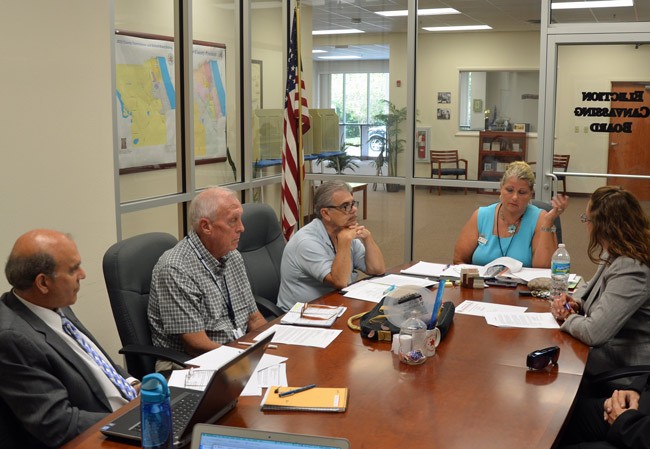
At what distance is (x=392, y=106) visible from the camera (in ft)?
20.7

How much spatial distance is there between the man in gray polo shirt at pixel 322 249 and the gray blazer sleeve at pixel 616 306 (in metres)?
1.12

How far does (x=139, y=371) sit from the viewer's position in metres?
3.04

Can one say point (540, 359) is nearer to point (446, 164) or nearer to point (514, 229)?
point (514, 229)

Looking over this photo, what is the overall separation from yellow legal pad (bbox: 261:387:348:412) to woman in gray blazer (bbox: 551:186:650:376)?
1155mm

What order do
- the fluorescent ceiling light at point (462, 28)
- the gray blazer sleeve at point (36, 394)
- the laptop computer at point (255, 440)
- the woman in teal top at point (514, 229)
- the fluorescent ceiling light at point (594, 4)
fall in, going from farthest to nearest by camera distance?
the fluorescent ceiling light at point (462, 28) → the fluorescent ceiling light at point (594, 4) → the woman in teal top at point (514, 229) → the gray blazer sleeve at point (36, 394) → the laptop computer at point (255, 440)

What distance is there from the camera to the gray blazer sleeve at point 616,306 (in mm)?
2857

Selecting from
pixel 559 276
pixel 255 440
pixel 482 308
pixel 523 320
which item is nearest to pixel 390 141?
pixel 559 276

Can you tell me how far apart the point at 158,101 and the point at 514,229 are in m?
2.43

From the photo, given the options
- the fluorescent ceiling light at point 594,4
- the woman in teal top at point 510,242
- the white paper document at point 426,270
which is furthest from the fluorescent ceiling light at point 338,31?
the white paper document at point 426,270

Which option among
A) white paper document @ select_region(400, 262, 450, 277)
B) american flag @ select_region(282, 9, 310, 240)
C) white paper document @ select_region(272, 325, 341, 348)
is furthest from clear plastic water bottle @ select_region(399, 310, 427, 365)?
american flag @ select_region(282, 9, 310, 240)

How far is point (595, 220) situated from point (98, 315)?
9.40 feet

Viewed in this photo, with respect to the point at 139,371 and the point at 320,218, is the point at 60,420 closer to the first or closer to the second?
the point at 139,371

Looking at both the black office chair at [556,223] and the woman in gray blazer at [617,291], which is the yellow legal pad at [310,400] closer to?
the woman in gray blazer at [617,291]

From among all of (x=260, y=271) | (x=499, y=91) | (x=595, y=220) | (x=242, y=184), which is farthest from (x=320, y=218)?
(x=499, y=91)
